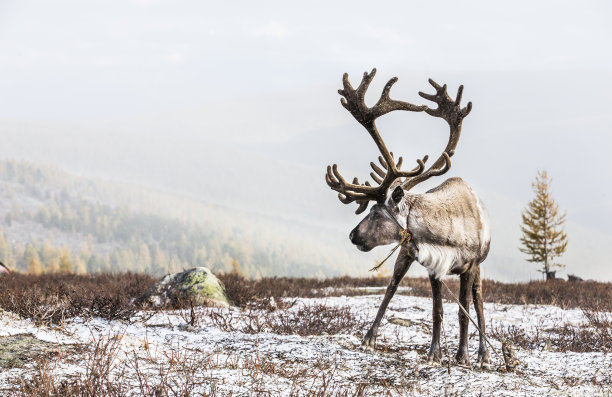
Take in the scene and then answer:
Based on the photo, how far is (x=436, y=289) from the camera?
5137mm

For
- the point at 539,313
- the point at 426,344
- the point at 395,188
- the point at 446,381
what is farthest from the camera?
the point at 539,313

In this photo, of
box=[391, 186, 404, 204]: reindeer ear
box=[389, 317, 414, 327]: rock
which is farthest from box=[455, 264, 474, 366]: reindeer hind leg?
box=[389, 317, 414, 327]: rock

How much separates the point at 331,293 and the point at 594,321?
5.42 meters

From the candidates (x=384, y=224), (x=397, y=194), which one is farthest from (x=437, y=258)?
(x=397, y=194)

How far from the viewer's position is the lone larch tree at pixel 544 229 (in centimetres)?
3241

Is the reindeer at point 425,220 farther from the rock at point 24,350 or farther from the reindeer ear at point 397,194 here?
the rock at point 24,350

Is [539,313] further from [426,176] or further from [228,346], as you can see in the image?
[228,346]

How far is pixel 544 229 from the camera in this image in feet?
107

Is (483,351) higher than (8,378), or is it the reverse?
(483,351)

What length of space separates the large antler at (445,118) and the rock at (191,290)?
12.4 ft

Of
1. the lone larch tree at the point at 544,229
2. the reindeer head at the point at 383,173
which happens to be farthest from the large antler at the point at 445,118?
the lone larch tree at the point at 544,229

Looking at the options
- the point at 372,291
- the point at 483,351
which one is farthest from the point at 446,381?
the point at 372,291

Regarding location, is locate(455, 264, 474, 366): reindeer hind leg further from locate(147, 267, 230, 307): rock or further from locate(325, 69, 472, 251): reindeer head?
locate(147, 267, 230, 307): rock

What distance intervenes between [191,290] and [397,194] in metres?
4.22
